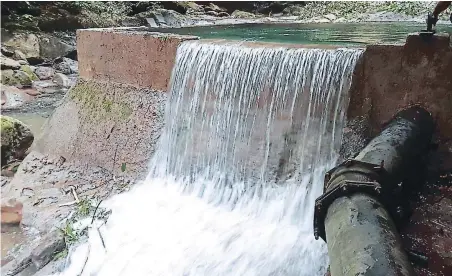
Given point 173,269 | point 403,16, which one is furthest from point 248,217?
point 403,16

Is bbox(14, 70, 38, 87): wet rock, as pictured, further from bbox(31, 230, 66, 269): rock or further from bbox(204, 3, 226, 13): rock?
bbox(204, 3, 226, 13): rock

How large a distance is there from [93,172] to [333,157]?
392cm

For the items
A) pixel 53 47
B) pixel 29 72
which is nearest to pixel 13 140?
pixel 29 72

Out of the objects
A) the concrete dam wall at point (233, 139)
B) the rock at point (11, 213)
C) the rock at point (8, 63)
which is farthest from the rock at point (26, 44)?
the rock at point (11, 213)

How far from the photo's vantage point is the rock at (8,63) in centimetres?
1532

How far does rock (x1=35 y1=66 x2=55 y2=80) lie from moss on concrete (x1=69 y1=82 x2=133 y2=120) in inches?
357

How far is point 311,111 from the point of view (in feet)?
16.6

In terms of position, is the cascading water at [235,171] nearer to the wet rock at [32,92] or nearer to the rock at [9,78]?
the wet rock at [32,92]

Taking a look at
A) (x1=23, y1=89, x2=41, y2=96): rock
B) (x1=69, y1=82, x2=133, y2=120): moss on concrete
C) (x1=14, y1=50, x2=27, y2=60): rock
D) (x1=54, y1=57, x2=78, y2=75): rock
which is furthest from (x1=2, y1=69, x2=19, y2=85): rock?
(x1=69, y1=82, x2=133, y2=120): moss on concrete

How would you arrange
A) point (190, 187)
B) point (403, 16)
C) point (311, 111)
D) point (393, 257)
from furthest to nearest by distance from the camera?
point (403, 16) < point (190, 187) < point (311, 111) < point (393, 257)

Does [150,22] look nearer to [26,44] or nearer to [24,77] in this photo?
[26,44]

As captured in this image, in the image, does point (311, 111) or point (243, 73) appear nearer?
point (311, 111)

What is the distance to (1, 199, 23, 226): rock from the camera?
584 cm

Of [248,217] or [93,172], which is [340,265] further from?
[93,172]
